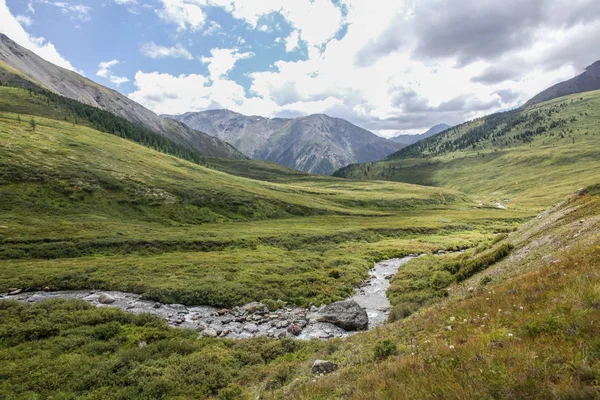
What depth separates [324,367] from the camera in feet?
44.8

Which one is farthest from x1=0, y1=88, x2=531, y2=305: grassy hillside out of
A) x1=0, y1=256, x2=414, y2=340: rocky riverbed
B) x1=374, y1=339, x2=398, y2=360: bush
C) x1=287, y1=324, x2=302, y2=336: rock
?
x1=374, y1=339, x2=398, y2=360: bush

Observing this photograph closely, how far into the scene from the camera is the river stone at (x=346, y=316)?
24703 millimetres

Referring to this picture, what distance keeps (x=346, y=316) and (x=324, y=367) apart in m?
12.4

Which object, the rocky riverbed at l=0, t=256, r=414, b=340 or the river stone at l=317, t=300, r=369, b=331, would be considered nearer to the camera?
the rocky riverbed at l=0, t=256, r=414, b=340

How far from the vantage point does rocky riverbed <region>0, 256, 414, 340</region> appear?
24.4 meters

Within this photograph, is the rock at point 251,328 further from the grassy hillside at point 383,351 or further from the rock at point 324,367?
the rock at point 324,367

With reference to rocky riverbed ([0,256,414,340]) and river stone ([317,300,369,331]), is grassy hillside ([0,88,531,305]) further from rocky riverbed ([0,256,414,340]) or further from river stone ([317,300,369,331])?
river stone ([317,300,369,331])

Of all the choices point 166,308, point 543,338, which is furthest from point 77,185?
point 543,338

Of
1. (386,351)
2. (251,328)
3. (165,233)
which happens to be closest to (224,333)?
(251,328)

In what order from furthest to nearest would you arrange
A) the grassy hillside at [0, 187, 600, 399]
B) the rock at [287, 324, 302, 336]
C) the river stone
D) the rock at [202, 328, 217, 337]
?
the river stone → the rock at [287, 324, 302, 336] → the rock at [202, 328, 217, 337] → the grassy hillside at [0, 187, 600, 399]

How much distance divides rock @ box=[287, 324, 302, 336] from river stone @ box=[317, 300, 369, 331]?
2531 millimetres

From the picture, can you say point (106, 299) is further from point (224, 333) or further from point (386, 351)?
point (386, 351)

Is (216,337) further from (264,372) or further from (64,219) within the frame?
(64,219)

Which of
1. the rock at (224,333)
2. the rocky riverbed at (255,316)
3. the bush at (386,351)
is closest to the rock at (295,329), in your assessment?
the rocky riverbed at (255,316)
